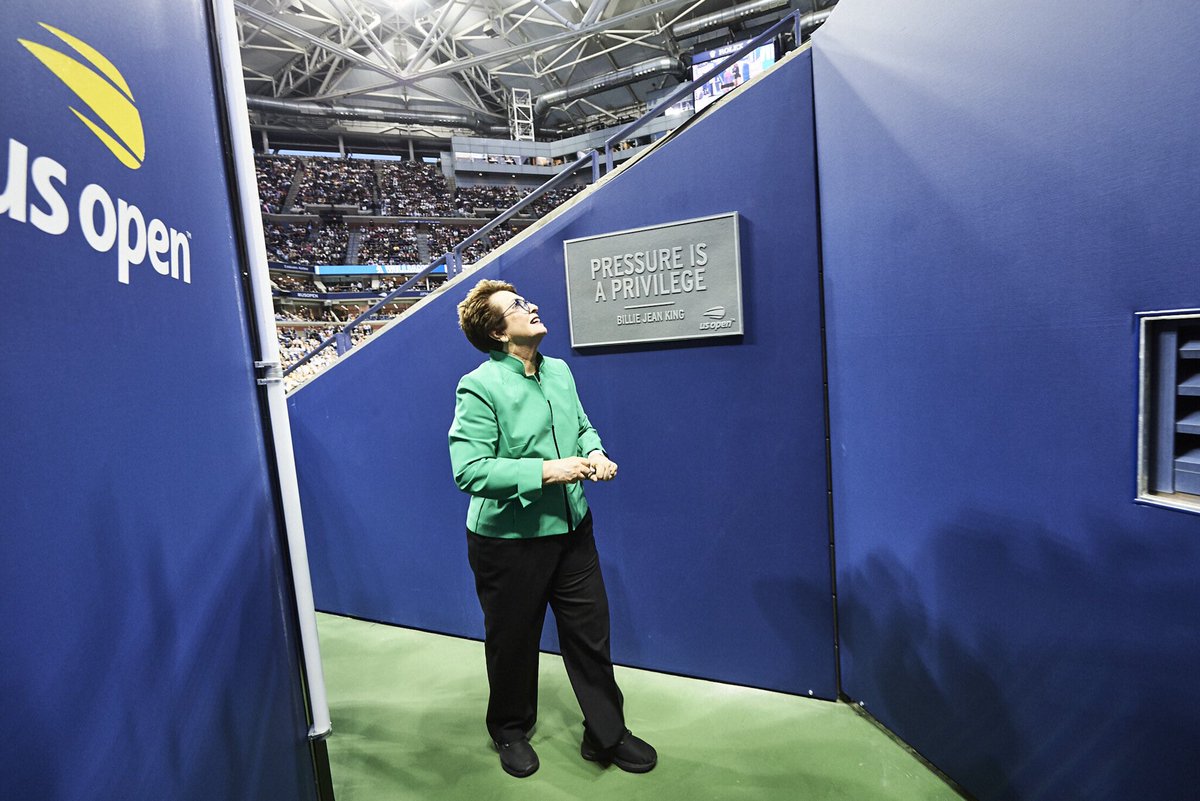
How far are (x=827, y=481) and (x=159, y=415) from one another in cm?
224

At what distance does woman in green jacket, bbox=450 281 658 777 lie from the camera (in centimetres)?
189

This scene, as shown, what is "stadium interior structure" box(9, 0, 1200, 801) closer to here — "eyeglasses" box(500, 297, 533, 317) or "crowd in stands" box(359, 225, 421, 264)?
"eyeglasses" box(500, 297, 533, 317)

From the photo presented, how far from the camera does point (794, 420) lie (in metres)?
2.41

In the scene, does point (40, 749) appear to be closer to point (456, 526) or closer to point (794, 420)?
point (794, 420)

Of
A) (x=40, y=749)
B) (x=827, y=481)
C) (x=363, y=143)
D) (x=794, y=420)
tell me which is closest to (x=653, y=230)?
(x=794, y=420)

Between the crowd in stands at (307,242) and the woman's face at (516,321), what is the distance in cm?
2516

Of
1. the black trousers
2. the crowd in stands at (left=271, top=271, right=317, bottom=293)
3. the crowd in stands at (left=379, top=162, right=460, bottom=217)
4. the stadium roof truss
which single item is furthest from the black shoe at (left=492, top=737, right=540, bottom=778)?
the crowd in stands at (left=379, top=162, right=460, bottom=217)

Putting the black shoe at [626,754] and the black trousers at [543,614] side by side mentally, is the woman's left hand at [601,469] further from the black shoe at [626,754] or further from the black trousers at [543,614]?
the black shoe at [626,754]

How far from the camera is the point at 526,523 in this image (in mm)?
2029

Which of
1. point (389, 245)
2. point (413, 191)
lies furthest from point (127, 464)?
point (413, 191)

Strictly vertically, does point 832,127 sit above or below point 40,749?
above

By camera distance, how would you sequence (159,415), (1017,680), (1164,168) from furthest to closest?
(1017,680) → (1164,168) → (159,415)

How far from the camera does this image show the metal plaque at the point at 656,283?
2395mm

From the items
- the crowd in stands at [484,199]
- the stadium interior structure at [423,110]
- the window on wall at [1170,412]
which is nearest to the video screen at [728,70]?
the stadium interior structure at [423,110]
